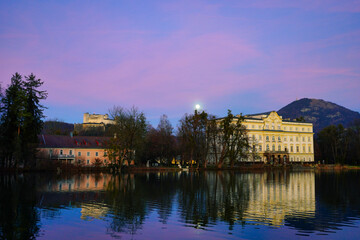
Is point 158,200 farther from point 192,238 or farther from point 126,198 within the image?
point 192,238

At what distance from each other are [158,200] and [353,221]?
36.0ft

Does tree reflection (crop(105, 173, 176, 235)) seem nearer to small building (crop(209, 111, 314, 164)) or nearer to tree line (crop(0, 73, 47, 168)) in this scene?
Answer: tree line (crop(0, 73, 47, 168))

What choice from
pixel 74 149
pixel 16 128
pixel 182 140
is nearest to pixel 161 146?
pixel 182 140

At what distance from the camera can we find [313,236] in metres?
12.2

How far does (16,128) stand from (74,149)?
16.7 meters

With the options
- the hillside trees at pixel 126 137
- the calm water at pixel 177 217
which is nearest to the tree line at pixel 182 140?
the hillside trees at pixel 126 137

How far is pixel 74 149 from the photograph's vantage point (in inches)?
2726

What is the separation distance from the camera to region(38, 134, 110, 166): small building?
66062 millimetres

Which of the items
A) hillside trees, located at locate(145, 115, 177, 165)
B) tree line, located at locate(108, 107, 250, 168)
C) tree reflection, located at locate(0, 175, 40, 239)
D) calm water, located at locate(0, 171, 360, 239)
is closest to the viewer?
tree reflection, located at locate(0, 175, 40, 239)

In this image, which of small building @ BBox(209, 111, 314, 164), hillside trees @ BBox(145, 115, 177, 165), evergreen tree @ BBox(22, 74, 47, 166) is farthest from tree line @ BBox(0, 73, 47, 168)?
small building @ BBox(209, 111, 314, 164)

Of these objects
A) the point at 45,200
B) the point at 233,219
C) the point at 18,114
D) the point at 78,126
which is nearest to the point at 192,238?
the point at 233,219

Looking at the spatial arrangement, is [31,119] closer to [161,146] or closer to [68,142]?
[68,142]

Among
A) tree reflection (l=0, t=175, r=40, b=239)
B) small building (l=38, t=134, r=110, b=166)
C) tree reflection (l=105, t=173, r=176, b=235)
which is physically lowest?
tree reflection (l=0, t=175, r=40, b=239)

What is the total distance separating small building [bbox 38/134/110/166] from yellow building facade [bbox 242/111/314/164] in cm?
4215
